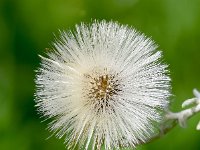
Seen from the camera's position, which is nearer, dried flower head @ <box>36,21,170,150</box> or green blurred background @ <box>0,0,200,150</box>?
dried flower head @ <box>36,21,170,150</box>

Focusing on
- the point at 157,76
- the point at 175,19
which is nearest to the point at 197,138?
the point at 175,19

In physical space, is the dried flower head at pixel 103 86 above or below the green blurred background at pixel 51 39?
below

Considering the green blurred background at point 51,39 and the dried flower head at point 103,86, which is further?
the green blurred background at point 51,39

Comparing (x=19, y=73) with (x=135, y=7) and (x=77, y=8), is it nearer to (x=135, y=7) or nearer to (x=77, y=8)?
(x=77, y=8)

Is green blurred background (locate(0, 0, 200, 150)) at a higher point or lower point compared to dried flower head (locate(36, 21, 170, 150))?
higher
